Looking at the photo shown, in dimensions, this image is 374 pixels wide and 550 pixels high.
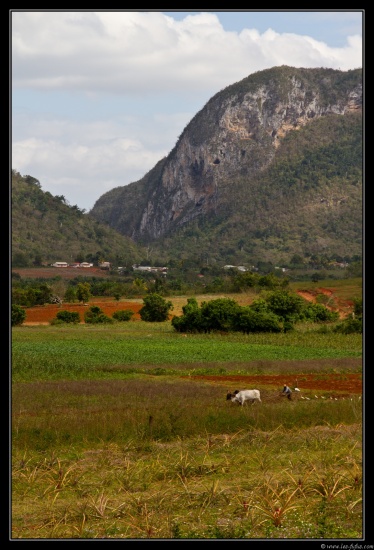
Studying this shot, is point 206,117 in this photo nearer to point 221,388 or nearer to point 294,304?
point 294,304

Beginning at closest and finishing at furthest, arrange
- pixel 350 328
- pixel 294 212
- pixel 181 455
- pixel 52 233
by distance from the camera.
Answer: pixel 181 455, pixel 350 328, pixel 52 233, pixel 294 212

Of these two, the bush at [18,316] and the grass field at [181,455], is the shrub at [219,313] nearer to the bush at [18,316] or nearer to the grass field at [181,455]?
the bush at [18,316]

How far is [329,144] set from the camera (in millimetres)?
158875

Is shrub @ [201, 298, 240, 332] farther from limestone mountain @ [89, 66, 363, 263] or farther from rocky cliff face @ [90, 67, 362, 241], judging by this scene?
rocky cliff face @ [90, 67, 362, 241]

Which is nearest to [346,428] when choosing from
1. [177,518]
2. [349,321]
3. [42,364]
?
[177,518]

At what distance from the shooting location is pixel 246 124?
179m

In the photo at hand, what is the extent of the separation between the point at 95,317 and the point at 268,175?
107615mm

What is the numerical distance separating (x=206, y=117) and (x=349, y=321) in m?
150

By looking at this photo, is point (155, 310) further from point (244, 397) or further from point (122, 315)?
point (244, 397)

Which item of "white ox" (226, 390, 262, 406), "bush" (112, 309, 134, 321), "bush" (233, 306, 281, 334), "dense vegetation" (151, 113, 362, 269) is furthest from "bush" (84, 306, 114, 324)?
"dense vegetation" (151, 113, 362, 269)

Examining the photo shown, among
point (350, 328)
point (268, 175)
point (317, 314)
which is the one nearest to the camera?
point (350, 328)

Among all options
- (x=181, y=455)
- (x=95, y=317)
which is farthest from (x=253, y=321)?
(x=181, y=455)

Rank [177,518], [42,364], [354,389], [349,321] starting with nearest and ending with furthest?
[177,518] < [354,389] < [42,364] < [349,321]

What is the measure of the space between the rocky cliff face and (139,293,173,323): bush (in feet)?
364
